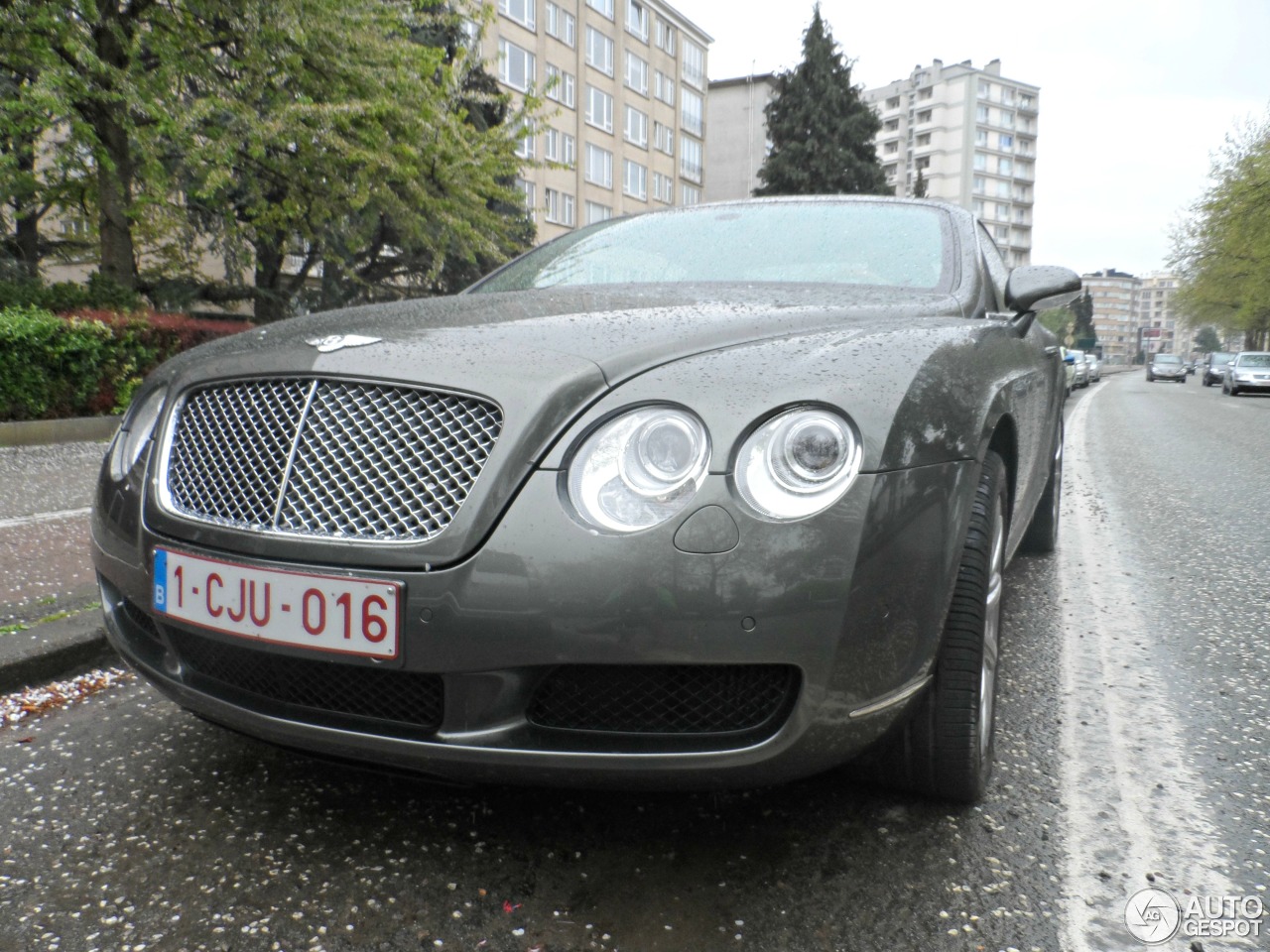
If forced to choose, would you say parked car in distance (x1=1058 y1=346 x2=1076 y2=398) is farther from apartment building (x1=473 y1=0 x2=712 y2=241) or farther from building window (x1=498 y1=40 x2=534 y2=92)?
building window (x1=498 y1=40 x2=534 y2=92)

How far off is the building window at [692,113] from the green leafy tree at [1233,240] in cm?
2291

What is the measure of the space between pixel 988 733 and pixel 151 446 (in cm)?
171

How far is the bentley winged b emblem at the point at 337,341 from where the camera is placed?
6.05 ft

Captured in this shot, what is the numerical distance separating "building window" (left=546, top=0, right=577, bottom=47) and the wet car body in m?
41.0

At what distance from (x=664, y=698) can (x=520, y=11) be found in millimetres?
40008

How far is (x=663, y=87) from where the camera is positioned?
48906 mm

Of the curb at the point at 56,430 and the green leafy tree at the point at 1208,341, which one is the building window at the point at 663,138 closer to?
the curb at the point at 56,430

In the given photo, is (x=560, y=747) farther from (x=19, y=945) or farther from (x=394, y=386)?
(x=19, y=945)

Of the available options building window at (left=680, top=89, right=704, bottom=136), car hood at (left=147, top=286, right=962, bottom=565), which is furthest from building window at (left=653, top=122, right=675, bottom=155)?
car hood at (left=147, top=286, right=962, bottom=565)

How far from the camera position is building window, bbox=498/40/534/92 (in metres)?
36.6

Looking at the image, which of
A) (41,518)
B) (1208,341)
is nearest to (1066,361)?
(41,518)

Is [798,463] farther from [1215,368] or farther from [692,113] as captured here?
[692,113]

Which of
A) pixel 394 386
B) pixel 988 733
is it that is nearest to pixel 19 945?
pixel 394 386

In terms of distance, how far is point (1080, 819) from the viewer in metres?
1.98
